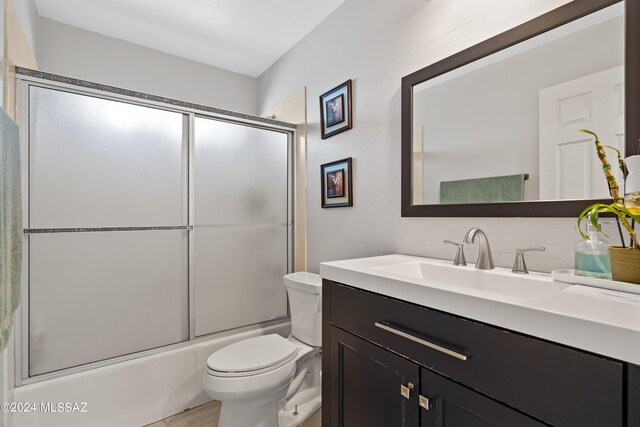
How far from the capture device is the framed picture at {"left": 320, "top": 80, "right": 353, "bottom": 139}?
1.92 metres

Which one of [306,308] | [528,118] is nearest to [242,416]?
[306,308]

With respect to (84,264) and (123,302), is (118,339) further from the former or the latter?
(84,264)

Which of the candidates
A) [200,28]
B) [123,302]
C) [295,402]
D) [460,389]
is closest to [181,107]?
[200,28]

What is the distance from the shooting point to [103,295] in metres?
1.75

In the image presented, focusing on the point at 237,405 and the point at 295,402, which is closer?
the point at 237,405

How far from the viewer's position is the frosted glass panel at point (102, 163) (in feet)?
5.25

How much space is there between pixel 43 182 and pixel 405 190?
1.84 metres

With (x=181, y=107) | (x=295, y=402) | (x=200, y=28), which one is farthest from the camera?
(x=200, y=28)

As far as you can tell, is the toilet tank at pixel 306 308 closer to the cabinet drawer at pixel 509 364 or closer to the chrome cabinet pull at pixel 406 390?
the cabinet drawer at pixel 509 364

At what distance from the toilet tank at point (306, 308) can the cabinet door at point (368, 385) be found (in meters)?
0.57

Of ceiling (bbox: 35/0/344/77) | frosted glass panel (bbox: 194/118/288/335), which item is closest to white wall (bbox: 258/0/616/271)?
ceiling (bbox: 35/0/344/77)

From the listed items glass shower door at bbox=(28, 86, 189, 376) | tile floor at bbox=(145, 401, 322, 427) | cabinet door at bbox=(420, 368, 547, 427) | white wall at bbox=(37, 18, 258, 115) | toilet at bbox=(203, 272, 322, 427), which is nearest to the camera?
cabinet door at bbox=(420, 368, 547, 427)

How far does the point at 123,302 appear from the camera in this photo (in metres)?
1.80

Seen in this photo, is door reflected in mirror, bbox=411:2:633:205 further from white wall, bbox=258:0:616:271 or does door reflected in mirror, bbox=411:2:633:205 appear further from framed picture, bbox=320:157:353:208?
framed picture, bbox=320:157:353:208
